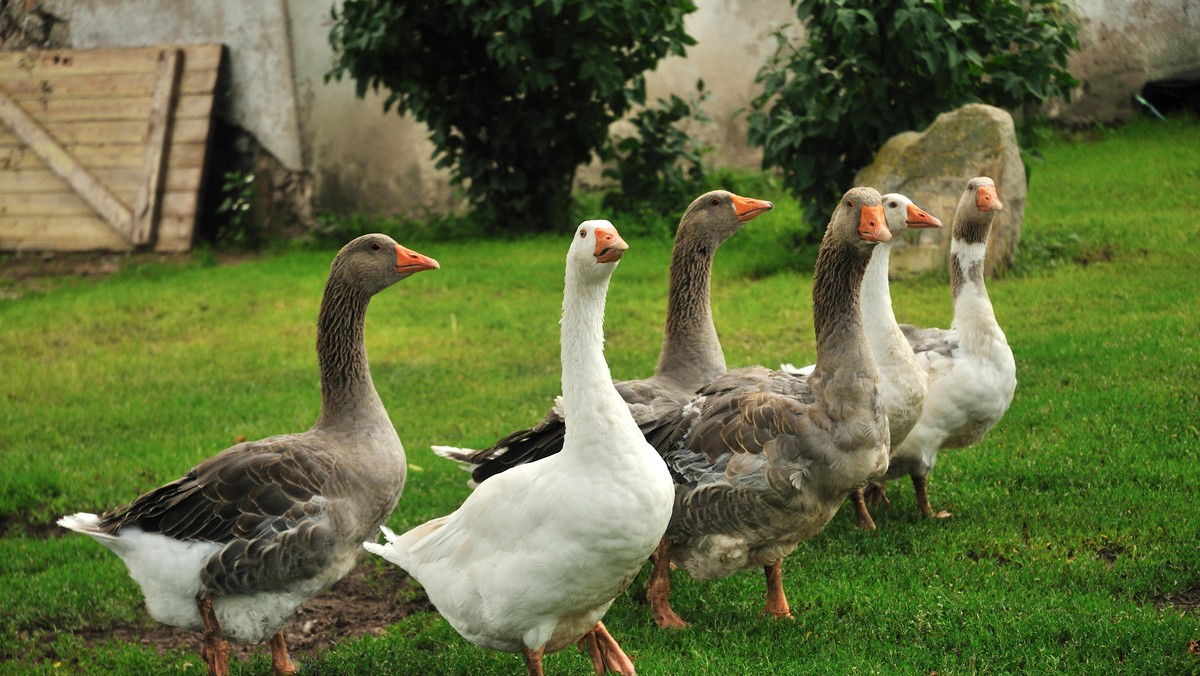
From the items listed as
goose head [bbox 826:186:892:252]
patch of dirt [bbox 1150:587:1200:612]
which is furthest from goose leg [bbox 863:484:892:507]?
goose head [bbox 826:186:892:252]

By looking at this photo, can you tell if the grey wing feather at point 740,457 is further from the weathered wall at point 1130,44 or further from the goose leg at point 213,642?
the weathered wall at point 1130,44

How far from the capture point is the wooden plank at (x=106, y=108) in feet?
46.0

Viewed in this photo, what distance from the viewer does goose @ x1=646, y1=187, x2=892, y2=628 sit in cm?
490

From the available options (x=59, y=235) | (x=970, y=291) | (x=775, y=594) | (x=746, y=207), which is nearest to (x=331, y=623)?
(x=775, y=594)

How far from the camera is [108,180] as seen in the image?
1384 cm

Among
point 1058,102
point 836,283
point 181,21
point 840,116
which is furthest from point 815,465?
point 181,21

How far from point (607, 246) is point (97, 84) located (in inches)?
489

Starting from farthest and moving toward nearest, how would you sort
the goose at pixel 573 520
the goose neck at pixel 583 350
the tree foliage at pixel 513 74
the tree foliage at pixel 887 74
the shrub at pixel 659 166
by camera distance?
1. the shrub at pixel 659 166
2. the tree foliage at pixel 513 74
3. the tree foliage at pixel 887 74
4. the goose neck at pixel 583 350
5. the goose at pixel 573 520

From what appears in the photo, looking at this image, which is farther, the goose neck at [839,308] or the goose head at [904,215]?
the goose head at [904,215]

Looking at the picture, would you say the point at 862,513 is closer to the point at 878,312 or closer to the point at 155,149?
the point at 878,312

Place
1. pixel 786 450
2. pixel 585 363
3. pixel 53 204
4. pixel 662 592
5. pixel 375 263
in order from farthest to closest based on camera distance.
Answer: pixel 53 204 → pixel 375 263 → pixel 662 592 → pixel 786 450 → pixel 585 363

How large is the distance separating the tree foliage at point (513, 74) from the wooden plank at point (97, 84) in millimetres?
1831

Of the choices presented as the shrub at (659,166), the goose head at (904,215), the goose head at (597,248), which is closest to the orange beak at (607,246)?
the goose head at (597,248)

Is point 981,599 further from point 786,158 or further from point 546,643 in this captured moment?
point 786,158
